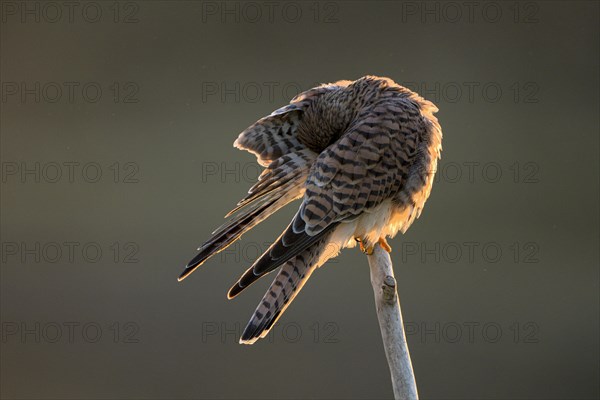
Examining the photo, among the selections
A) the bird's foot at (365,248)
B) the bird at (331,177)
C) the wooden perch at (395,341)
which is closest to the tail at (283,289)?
the bird at (331,177)

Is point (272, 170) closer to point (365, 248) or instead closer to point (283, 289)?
point (365, 248)

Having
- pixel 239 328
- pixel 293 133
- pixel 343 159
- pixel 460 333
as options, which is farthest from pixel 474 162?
pixel 343 159

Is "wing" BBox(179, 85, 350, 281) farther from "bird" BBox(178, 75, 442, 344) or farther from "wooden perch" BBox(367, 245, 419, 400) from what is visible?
"wooden perch" BBox(367, 245, 419, 400)

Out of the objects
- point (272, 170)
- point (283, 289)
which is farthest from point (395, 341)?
point (272, 170)

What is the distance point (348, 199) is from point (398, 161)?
0.21 m

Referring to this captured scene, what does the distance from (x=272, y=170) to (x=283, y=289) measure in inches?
21.1

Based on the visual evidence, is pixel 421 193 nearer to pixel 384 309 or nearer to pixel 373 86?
pixel 373 86

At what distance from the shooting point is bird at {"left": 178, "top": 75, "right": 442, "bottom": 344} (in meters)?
2.02

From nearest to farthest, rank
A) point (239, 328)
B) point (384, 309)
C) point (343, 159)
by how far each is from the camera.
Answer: point (384, 309) → point (343, 159) → point (239, 328)

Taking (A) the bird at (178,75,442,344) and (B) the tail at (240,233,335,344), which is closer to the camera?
(B) the tail at (240,233,335,344)

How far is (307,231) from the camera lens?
2.04 meters

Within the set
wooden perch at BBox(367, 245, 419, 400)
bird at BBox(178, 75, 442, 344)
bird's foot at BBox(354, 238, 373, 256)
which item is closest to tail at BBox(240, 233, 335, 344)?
bird at BBox(178, 75, 442, 344)

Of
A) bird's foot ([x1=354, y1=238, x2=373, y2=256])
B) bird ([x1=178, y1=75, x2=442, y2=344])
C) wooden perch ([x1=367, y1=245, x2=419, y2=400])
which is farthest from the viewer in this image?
bird's foot ([x1=354, y1=238, x2=373, y2=256])

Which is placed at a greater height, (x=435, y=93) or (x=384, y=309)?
(x=435, y=93)
